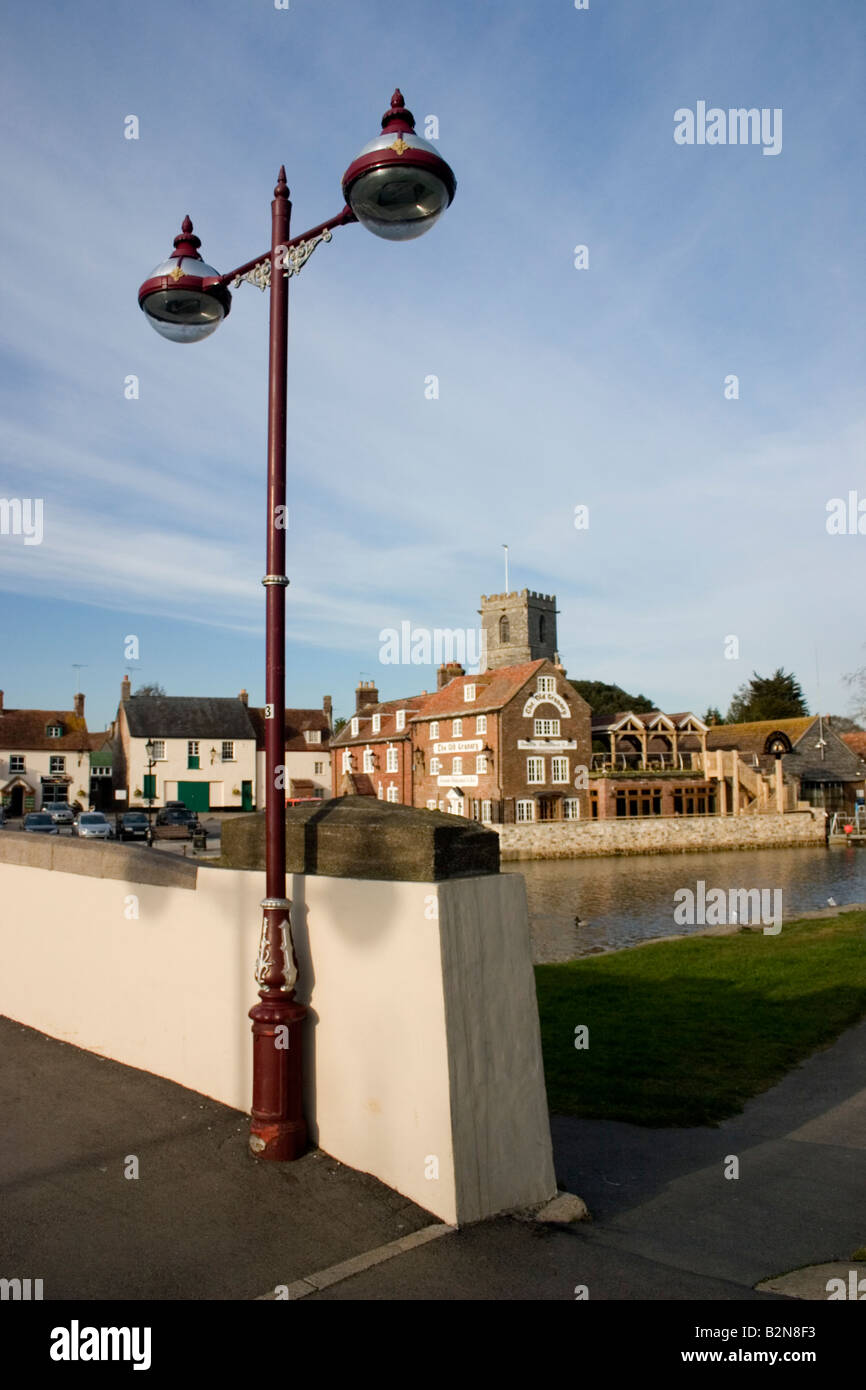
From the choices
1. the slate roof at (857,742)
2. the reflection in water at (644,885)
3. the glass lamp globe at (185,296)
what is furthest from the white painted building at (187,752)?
the glass lamp globe at (185,296)

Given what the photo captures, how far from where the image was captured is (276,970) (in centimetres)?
501

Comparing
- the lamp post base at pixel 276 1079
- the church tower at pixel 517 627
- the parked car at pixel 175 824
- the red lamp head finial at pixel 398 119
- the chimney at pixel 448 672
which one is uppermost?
the church tower at pixel 517 627

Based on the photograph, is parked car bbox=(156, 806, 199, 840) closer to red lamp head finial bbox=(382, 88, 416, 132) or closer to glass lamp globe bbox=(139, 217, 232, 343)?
glass lamp globe bbox=(139, 217, 232, 343)

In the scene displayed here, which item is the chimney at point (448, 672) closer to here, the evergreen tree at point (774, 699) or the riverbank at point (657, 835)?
the riverbank at point (657, 835)

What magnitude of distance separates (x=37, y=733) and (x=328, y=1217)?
70269mm

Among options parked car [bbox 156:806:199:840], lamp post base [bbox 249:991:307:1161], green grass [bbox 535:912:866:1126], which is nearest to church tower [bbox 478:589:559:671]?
parked car [bbox 156:806:199:840]

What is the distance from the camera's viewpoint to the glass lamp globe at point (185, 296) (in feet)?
19.3

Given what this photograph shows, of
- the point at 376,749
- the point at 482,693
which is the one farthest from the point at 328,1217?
the point at 376,749

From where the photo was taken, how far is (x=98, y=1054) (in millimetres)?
6578

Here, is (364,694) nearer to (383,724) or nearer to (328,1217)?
(383,724)

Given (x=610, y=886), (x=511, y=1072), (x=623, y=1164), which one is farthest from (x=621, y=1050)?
(x=610, y=886)

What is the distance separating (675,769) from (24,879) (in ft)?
172

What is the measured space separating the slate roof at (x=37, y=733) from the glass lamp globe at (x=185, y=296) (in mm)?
67646
